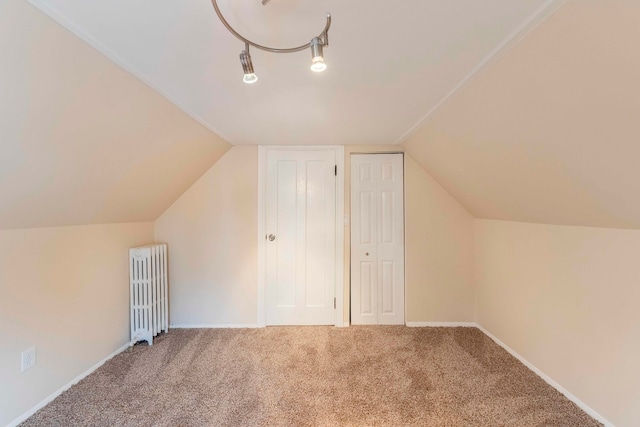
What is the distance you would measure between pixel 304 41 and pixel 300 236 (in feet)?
7.33

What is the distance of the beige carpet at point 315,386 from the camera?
187cm

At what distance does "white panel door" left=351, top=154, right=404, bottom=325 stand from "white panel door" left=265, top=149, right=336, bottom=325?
26 cm

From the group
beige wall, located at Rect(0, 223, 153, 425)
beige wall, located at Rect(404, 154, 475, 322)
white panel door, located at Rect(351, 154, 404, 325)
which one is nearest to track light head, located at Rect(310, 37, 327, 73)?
beige wall, located at Rect(0, 223, 153, 425)

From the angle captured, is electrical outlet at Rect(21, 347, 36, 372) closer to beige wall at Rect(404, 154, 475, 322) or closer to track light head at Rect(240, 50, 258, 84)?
track light head at Rect(240, 50, 258, 84)

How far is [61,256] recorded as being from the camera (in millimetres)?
2172

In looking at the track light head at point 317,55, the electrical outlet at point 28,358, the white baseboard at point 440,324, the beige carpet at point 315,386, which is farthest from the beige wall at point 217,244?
the track light head at point 317,55

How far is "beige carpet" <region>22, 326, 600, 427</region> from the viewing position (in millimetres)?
1871

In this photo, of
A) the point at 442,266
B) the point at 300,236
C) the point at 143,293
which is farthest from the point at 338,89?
the point at 143,293

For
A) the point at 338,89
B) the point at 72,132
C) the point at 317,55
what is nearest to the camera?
the point at 317,55

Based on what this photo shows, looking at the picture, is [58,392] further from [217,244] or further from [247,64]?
[247,64]

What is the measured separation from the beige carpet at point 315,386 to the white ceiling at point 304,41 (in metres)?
2.03

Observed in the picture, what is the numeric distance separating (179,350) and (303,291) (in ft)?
4.30

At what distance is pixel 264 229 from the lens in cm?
331

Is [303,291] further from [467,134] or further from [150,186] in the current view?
[467,134]
